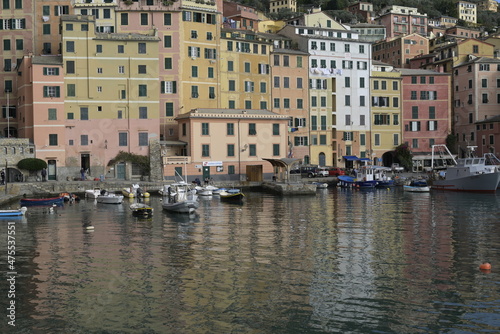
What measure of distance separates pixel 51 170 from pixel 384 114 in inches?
1916

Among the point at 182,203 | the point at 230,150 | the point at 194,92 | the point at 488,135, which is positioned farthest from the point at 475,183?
the point at 182,203

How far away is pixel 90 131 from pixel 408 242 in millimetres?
47651

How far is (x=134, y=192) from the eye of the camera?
6019 cm

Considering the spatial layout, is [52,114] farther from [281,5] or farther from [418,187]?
[281,5]

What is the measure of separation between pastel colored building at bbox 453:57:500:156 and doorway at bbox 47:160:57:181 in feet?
195

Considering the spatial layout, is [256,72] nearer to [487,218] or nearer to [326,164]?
[326,164]

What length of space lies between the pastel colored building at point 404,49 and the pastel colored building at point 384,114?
73.2 feet

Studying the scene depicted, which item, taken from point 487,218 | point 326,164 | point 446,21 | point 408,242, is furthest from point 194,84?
point 446,21

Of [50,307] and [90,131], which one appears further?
[90,131]

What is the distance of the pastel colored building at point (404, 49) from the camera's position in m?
112

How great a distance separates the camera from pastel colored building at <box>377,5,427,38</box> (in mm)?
140125

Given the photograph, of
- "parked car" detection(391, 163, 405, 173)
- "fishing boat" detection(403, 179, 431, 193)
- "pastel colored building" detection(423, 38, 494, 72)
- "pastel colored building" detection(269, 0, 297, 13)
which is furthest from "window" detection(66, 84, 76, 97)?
"pastel colored building" detection(269, 0, 297, 13)

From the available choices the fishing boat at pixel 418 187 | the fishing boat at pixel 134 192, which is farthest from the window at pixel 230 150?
the fishing boat at pixel 418 187

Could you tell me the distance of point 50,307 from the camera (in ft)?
63.9
